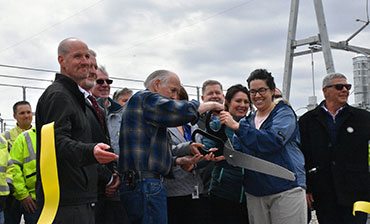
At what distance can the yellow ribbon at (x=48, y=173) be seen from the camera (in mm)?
2602

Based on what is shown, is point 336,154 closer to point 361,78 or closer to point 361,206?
point 361,206

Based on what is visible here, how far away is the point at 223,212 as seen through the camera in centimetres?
426

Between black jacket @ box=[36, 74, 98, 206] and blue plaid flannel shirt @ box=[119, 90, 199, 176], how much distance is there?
0.36m

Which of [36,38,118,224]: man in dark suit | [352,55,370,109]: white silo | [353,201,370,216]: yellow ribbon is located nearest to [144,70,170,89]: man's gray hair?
[36,38,118,224]: man in dark suit

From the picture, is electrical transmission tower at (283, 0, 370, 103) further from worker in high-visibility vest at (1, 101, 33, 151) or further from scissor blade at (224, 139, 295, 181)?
scissor blade at (224, 139, 295, 181)

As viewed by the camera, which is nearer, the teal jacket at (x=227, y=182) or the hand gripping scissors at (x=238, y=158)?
the hand gripping scissors at (x=238, y=158)

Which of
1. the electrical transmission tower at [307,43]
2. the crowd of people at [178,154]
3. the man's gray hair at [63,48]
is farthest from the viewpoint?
the electrical transmission tower at [307,43]

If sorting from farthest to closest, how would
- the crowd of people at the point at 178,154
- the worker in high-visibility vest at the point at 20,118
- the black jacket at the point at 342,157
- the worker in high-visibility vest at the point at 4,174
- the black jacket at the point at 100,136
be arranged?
the worker in high-visibility vest at the point at 20,118
the worker in high-visibility vest at the point at 4,174
the black jacket at the point at 342,157
the black jacket at the point at 100,136
the crowd of people at the point at 178,154

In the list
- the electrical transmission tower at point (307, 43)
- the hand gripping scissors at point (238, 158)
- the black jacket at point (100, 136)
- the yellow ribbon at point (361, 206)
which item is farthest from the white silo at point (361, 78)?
the black jacket at point (100, 136)

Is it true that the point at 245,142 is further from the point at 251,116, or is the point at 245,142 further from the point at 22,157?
the point at 22,157

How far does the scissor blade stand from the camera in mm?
3355

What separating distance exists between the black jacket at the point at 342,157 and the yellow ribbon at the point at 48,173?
291cm

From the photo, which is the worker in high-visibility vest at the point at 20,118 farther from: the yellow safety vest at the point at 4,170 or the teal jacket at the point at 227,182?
the teal jacket at the point at 227,182

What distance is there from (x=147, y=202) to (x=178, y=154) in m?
0.67
